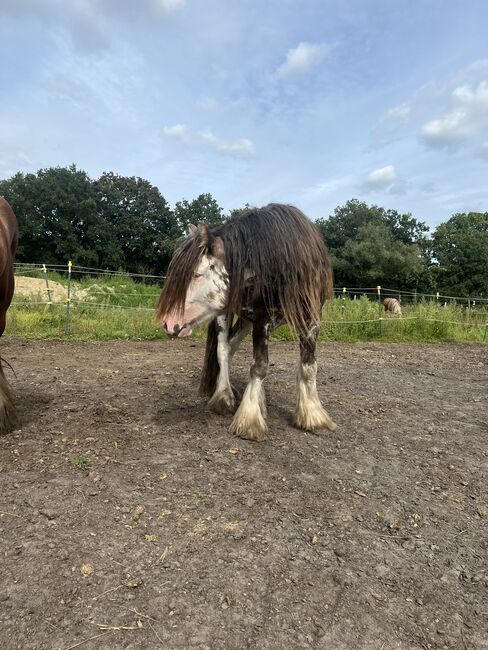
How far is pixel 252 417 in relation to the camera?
3406 millimetres

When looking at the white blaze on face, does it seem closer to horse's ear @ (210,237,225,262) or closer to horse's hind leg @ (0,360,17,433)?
horse's ear @ (210,237,225,262)

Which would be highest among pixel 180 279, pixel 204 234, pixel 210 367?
pixel 204 234

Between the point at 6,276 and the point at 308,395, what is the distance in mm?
2728

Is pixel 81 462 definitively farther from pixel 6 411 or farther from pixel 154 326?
pixel 154 326

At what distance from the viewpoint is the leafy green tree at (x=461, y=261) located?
38.3 metres

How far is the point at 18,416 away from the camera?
3.50 metres

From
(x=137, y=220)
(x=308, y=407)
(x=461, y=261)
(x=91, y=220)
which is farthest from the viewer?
(x=137, y=220)

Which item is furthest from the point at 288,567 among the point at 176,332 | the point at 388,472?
the point at 176,332

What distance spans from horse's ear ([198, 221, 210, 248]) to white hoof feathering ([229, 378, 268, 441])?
1234mm

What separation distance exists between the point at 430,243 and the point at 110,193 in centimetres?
3398

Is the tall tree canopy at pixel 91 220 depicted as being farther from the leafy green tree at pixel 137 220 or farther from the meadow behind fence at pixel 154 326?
the meadow behind fence at pixel 154 326

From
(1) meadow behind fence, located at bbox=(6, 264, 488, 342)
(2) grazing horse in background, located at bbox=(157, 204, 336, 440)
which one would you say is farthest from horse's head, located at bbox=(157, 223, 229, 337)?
(1) meadow behind fence, located at bbox=(6, 264, 488, 342)

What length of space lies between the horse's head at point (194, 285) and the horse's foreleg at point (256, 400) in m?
0.46

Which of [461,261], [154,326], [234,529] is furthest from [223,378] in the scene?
[461,261]
